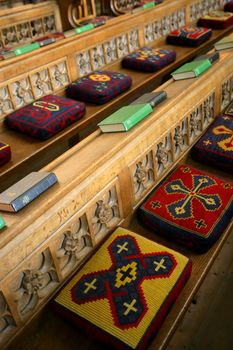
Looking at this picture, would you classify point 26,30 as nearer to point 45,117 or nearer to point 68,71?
point 68,71

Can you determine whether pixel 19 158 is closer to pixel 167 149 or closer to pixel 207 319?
pixel 167 149

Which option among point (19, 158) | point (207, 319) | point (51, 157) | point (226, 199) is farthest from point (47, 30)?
point (207, 319)

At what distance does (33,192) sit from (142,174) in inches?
27.1

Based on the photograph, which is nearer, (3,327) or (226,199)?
(3,327)

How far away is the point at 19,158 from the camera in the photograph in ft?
8.07

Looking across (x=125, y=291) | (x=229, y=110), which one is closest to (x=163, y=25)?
(x=229, y=110)

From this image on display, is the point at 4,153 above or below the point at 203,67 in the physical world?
below

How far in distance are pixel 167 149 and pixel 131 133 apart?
402 mm

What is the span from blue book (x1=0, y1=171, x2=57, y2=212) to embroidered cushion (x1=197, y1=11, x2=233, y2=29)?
4.19 meters

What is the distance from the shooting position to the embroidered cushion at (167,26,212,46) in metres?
4.25

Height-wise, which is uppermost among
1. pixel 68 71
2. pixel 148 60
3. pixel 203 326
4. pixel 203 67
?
pixel 203 67

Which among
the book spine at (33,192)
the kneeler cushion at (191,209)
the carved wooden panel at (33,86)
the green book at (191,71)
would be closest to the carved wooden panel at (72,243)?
the book spine at (33,192)

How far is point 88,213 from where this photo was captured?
1.59 m

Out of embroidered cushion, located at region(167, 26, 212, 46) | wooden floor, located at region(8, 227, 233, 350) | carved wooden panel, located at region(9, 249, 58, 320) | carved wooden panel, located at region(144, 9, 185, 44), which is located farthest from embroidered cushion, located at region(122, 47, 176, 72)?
carved wooden panel, located at region(9, 249, 58, 320)
